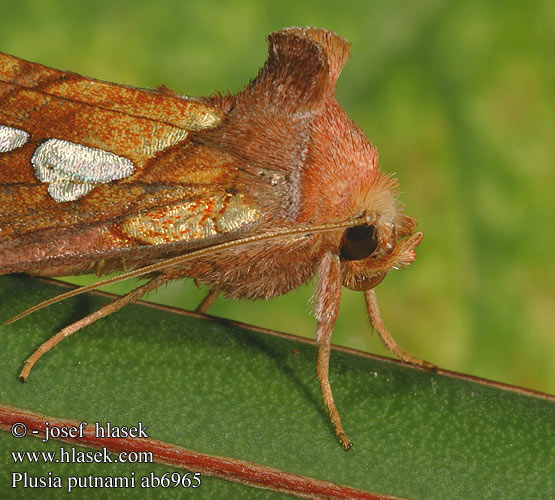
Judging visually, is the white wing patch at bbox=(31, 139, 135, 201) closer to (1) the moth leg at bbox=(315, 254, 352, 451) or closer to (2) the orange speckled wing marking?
(2) the orange speckled wing marking

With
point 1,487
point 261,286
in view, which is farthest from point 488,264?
point 1,487

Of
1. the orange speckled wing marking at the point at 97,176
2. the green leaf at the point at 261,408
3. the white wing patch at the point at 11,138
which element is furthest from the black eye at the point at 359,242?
the white wing patch at the point at 11,138

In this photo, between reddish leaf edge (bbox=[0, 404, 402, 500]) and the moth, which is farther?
the moth

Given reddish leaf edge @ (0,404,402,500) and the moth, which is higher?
the moth

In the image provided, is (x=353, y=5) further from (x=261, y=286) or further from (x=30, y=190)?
(x=30, y=190)

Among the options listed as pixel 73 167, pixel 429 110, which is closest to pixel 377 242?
pixel 73 167

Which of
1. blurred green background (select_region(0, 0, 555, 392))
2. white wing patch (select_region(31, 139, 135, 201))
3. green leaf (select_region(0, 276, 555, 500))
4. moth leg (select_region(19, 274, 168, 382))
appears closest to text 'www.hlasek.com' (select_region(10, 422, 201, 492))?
green leaf (select_region(0, 276, 555, 500))
